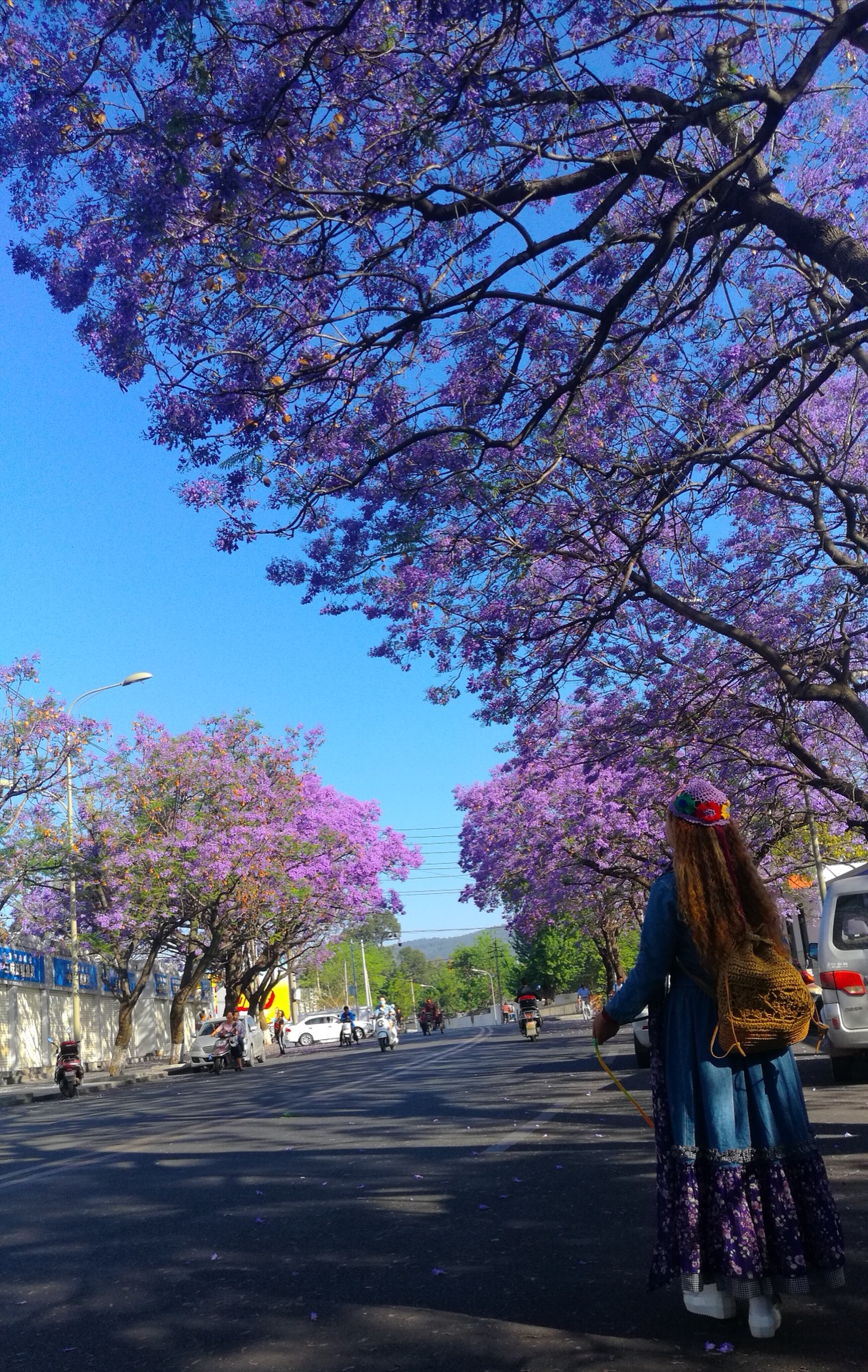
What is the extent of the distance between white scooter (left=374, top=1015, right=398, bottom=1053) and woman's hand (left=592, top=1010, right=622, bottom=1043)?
30700 millimetres

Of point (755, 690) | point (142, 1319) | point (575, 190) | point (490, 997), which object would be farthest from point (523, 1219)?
point (490, 997)

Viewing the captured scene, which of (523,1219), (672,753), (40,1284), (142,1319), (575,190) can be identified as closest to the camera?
(142,1319)

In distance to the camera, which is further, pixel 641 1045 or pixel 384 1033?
pixel 384 1033

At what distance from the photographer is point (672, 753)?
17.8 m

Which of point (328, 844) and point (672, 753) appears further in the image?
point (328, 844)

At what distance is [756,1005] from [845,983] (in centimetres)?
740

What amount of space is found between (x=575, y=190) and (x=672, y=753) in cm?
1133

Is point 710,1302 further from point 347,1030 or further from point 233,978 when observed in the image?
point 347,1030

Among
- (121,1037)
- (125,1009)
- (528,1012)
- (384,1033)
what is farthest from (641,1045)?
(121,1037)

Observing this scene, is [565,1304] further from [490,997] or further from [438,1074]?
[490,997]

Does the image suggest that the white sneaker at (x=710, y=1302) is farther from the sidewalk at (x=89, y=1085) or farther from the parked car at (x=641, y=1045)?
the sidewalk at (x=89, y=1085)

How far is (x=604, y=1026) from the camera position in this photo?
422cm

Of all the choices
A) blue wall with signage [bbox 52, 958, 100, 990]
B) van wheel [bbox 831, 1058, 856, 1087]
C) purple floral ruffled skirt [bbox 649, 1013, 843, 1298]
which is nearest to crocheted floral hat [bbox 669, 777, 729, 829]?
purple floral ruffled skirt [bbox 649, 1013, 843, 1298]

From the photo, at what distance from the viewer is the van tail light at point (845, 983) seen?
10492 millimetres
